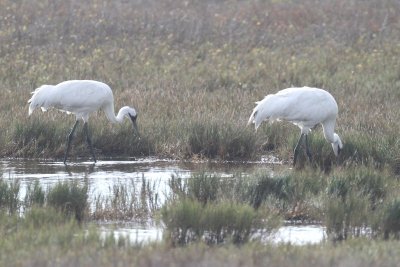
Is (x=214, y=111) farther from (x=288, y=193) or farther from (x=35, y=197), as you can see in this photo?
(x=35, y=197)

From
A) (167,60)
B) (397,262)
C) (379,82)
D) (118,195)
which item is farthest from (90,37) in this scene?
(397,262)

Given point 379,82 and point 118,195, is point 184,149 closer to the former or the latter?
point 118,195

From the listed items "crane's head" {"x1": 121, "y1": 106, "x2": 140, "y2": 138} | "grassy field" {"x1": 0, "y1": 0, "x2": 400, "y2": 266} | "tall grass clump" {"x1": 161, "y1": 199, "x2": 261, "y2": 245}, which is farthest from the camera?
"crane's head" {"x1": 121, "y1": 106, "x2": 140, "y2": 138}

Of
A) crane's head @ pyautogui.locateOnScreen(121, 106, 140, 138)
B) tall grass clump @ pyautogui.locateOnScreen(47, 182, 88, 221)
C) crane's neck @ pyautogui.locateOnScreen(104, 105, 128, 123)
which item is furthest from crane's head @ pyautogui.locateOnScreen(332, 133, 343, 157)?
tall grass clump @ pyautogui.locateOnScreen(47, 182, 88, 221)

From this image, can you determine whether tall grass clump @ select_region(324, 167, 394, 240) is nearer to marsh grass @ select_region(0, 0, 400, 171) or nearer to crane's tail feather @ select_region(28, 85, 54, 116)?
marsh grass @ select_region(0, 0, 400, 171)

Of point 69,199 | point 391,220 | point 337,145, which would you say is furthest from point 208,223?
point 337,145

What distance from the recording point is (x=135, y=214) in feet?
30.2

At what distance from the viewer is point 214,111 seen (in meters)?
15.0

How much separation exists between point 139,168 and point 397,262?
6.24m

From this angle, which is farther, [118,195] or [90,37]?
[90,37]

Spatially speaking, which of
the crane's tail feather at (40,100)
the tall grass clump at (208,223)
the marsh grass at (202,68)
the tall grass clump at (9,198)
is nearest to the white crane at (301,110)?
the marsh grass at (202,68)

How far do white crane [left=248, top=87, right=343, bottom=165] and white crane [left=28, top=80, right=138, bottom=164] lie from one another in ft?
6.09

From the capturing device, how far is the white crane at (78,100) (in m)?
13.2

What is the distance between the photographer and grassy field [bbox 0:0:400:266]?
7.04 meters
